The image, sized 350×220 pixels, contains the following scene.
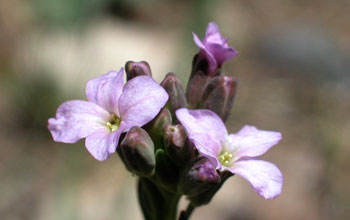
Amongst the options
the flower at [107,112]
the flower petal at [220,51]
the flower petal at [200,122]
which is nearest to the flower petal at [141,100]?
the flower at [107,112]

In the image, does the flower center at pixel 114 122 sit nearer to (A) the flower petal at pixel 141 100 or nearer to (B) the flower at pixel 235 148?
(A) the flower petal at pixel 141 100

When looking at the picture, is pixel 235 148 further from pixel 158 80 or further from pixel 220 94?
pixel 158 80

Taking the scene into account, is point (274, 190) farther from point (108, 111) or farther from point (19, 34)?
point (19, 34)

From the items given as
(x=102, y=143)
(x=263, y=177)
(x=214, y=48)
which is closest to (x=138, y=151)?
(x=102, y=143)

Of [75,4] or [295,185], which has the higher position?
[75,4]

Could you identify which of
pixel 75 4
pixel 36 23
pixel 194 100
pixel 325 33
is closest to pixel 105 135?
pixel 194 100
